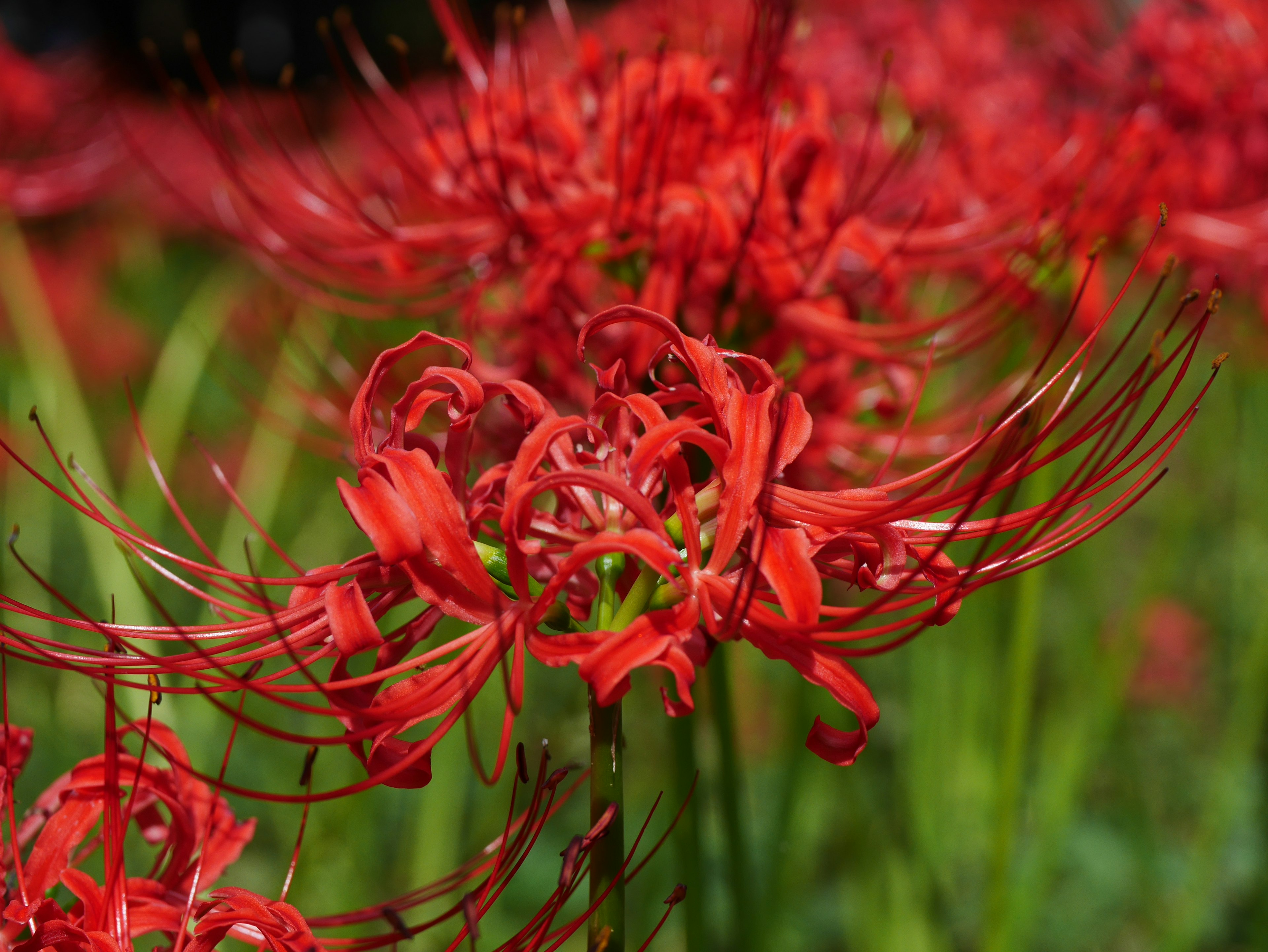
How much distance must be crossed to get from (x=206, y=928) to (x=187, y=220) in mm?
3539

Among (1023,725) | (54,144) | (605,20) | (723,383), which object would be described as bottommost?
(1023,725)

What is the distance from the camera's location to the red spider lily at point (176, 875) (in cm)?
54

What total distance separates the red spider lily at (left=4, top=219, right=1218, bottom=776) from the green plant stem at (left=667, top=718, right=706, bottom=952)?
281 millimetres

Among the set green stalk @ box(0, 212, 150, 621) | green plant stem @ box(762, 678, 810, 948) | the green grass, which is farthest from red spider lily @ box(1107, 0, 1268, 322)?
green stalk @ box(0, 212, 150, 621)

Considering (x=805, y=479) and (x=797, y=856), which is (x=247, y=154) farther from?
(x=797, y=856)

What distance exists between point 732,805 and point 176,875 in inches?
21.3

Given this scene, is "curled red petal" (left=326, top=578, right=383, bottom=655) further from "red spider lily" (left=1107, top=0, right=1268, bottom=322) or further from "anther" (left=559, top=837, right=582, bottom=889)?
"red spider lily" (left=1107, top=0, right=1268, bottom=322)

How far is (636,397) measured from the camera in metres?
0.56

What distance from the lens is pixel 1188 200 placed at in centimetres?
140

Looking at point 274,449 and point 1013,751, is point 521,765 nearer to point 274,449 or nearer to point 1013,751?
point 1013,751

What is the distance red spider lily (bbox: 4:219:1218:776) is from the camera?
0.49 metres

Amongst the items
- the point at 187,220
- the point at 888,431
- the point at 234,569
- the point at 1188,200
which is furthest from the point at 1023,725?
the point at 187,220

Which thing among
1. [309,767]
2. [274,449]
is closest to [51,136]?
[274,449]

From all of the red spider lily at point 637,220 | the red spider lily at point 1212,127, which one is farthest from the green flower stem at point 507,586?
the red spider lily at point 1212,127
